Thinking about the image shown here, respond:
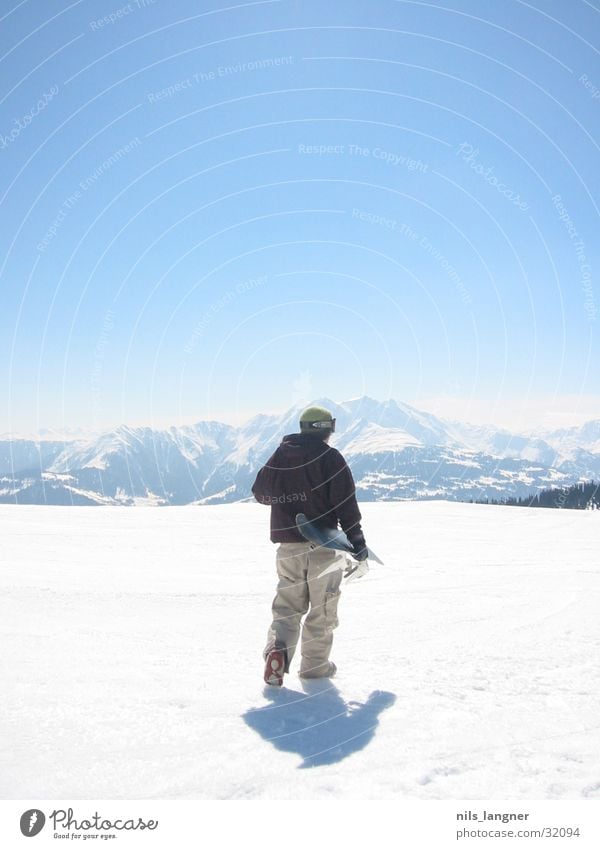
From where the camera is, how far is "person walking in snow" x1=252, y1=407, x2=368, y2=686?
4.96 meters

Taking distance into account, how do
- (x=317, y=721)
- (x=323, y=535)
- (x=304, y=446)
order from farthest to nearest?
1. (x=304, y=446)
2. (x=323, y=535)
3. (x=317, y=721)

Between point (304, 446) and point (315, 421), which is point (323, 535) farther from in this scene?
point (315, 421)

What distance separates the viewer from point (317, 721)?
155 inches

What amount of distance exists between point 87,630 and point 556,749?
5183mm

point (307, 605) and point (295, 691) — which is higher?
point (307, 605)

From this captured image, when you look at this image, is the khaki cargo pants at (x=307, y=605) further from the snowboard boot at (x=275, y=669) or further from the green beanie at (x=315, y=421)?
the green beanie at (x=315, y=421)

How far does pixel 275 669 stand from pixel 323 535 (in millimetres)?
1277

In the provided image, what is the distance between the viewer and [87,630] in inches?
248

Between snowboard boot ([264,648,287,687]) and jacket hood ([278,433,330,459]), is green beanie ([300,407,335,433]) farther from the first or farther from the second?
snowboard boot ([264,648,287,687])

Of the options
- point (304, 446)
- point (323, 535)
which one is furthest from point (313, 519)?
point (304, 446)

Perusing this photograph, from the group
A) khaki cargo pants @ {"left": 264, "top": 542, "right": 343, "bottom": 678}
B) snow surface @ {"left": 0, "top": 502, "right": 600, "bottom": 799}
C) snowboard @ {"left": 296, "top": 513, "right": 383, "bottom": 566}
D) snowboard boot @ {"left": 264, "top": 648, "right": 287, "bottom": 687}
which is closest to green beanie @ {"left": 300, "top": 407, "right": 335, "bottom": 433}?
snowboard @ {"left": 296, "top": 513, "right": 383, "bottom": 566}

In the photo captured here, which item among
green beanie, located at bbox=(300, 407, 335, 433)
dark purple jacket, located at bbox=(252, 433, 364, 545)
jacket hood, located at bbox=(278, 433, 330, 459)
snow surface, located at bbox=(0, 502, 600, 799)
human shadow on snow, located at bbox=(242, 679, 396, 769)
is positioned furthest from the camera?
green beanie, located at bbox=(300, 407, 335, 433)

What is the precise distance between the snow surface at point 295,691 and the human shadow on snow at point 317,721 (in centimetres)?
2

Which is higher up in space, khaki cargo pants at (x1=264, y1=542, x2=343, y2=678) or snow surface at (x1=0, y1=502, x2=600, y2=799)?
khaki cargo pants at (x1=264, y1=542, x2=343, y2=678)
